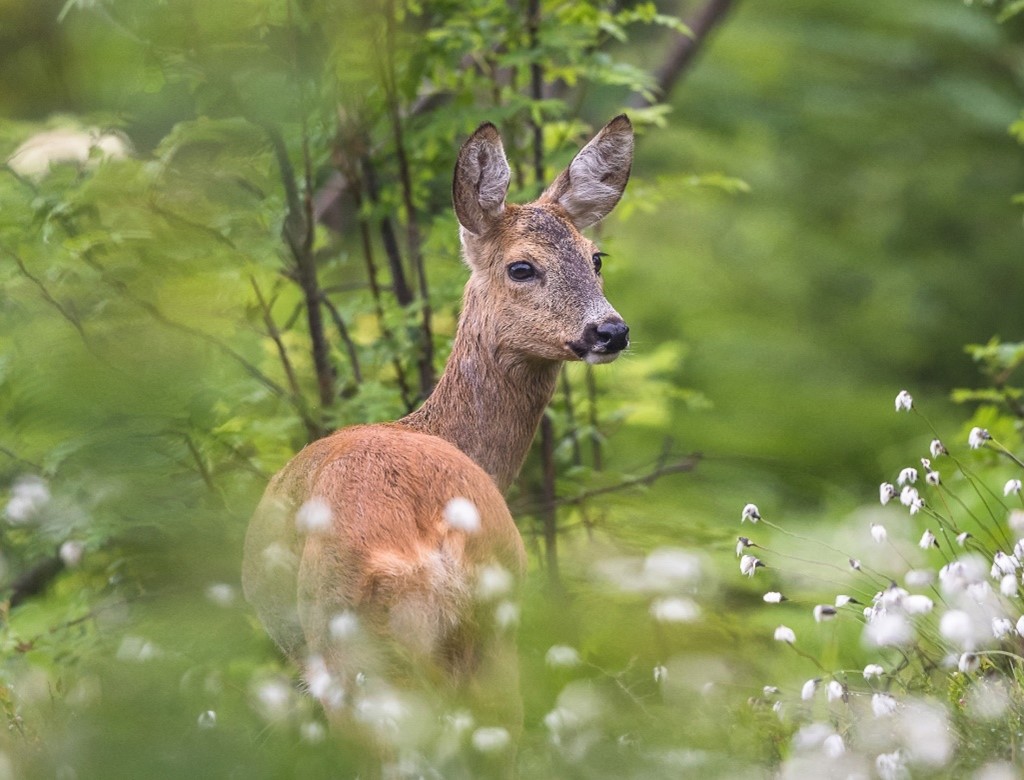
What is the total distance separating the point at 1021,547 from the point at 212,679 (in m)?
2.02

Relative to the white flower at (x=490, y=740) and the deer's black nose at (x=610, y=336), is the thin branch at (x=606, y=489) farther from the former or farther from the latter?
the white flower at (x=490, y=740)

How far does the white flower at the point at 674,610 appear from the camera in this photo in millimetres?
3920

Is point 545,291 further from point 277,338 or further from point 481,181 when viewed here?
point 277,338

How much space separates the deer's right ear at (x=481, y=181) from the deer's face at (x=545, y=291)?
0.07 m

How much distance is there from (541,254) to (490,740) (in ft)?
7.02

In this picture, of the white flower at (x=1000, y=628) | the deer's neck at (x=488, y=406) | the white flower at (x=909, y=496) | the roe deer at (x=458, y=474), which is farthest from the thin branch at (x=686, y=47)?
the white flower at (x=1000, y=628)

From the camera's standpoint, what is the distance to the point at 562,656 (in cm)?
375

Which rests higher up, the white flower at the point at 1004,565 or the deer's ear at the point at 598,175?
the deer's ear at the point at 598,175

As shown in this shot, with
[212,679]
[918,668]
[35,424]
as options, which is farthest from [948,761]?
[35,424]

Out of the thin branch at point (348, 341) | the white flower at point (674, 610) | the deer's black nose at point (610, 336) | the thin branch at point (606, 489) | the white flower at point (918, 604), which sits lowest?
the thin branch at point (606, 489)

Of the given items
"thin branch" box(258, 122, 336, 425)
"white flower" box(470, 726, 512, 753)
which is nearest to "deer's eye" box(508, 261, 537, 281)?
"thin branch" box(258, 122, 336, 425)

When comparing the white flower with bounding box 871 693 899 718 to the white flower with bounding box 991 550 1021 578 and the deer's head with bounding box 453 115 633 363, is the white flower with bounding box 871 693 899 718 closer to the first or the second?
the white flower with bounding box 991 550 1021 578

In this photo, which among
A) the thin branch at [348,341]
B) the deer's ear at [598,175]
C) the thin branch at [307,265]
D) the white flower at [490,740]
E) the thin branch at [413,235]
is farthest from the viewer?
the thin branch at [348,341]

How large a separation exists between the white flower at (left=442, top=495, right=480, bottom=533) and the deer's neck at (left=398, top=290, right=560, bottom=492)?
125 centimetres
